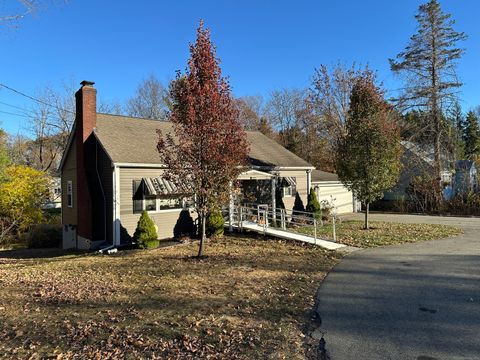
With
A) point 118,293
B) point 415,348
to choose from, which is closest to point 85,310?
point 118,293

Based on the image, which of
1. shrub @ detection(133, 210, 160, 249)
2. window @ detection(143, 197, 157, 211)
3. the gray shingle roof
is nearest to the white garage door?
the gray shingle roof

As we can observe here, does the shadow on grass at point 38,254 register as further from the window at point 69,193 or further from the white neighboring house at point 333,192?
the white neighboring house at point 333,192

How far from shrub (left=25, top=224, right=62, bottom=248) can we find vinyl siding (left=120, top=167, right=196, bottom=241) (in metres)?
8.82

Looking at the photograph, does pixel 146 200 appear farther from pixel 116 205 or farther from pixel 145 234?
pixel 145 234

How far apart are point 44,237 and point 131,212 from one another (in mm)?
9191

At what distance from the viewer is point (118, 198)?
14.9m

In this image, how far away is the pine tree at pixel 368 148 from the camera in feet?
55.7

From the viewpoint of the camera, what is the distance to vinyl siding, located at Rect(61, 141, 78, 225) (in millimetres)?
17547

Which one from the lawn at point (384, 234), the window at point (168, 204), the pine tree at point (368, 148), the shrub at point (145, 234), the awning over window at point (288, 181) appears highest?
the pine tree at point (368, 148)

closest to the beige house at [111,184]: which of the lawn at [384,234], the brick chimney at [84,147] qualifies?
the brick chimney at [84,147]

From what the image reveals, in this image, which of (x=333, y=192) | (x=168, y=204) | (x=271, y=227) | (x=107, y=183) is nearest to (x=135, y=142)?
(x=107, y=183)

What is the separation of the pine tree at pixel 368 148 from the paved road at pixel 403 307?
20.5ft

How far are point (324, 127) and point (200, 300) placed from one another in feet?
109

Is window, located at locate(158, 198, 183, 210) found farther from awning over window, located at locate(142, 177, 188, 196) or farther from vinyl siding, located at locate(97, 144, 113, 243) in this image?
vinyl siding, located at locate(97, 144, 113, 243)
